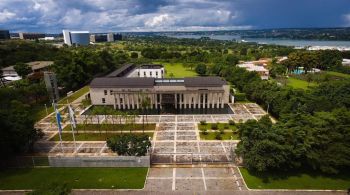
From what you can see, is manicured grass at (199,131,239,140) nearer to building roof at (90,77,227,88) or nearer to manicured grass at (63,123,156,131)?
manicured grass at (63,123,156,131)

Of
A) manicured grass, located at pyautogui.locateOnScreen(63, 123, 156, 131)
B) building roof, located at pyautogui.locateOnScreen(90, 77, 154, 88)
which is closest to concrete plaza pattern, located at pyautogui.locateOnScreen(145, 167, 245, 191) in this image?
manicured grass, located at pyautogui.locateOnScreen(63, 123, 156, 131)

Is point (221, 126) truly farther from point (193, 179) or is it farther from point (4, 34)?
point (4, 34)

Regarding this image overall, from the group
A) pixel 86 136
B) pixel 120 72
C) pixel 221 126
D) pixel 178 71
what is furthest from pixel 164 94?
pixel 178 71

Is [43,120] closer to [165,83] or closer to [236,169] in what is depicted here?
[165,83]

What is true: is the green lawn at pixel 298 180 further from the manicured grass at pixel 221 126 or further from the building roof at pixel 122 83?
the building roof at pixel 122 83

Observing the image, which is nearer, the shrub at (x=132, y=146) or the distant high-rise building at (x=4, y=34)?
the shrub at (x=132, y=146)

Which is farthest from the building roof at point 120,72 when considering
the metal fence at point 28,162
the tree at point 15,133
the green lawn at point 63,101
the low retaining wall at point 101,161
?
the low retaining wall at point 101,161

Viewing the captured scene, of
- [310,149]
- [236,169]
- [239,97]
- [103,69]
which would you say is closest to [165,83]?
[239,97]
